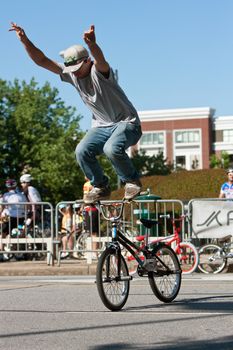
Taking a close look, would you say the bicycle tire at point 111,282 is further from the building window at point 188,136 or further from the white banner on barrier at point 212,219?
the building window at point 188,136

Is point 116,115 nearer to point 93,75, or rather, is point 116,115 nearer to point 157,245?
point 93,75

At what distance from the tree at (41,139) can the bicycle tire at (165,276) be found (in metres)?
55.4

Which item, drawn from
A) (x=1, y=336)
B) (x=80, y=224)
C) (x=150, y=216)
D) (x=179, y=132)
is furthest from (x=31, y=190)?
(x=179, y=132)

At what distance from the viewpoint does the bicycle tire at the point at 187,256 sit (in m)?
13.4

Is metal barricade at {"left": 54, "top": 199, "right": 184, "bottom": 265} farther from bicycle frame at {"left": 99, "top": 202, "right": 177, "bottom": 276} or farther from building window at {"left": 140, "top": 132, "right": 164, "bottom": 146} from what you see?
building window at {"left": 140, "top": 132, "right": 164, "bottom": 146}

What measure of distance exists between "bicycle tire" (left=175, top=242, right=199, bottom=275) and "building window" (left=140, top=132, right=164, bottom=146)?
5350 inches

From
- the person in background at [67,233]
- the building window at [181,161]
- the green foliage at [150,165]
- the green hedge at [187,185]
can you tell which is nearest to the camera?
the person in background at [67,233]

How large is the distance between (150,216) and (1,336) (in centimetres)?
943

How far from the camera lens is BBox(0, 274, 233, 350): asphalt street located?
5.21m

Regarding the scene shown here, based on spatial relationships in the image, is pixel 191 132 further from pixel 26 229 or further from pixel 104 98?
pixel 104 98

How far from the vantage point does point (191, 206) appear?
46.8 ft

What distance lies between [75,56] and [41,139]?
2374 inches

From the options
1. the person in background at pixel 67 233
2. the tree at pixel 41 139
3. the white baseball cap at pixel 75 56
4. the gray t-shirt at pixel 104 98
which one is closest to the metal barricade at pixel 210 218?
the person in background at pixel 67 233

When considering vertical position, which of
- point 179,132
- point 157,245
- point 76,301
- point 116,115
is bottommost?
point 76,301
